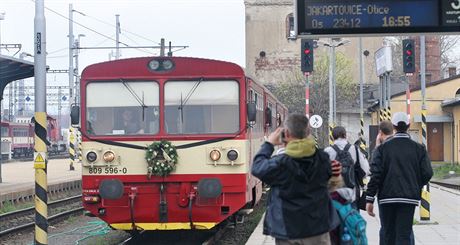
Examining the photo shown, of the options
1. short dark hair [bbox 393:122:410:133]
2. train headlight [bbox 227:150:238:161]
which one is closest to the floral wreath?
train headlight [bbox 227:150:238:161]

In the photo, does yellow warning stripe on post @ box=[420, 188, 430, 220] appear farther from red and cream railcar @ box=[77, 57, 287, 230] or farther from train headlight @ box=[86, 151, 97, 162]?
A: train headlight @ box=[86, 151, 97, 162]

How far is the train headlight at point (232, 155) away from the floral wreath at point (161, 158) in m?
0.78

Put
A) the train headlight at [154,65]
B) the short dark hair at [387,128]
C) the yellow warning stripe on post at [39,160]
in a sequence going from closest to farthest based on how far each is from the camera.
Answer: the short dark hair at [387,128] < the yellow warning stripe on post at [39,160] < the train headlight at [154,65]

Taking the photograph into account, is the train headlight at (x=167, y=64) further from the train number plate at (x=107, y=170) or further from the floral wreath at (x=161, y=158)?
the train number plate at (x=107, y=170)

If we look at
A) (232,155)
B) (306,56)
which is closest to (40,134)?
(232,155)

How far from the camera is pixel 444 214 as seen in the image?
45.6 feet

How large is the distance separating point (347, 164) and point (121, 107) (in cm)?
446

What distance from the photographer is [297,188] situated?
198 inches

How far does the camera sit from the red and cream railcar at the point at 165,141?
1019 cm

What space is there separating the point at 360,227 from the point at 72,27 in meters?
36.2

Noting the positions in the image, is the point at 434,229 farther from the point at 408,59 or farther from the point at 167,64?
the point at 408,59

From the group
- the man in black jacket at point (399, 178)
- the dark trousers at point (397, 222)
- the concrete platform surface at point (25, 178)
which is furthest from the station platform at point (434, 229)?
the concrete platform surface at point (25, 178)

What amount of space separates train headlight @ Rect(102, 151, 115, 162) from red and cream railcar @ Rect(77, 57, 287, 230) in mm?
15

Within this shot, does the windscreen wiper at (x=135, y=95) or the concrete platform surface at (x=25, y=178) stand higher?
the windscreen wiper at (x=135, y=95)
